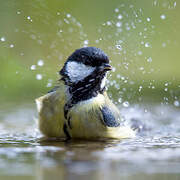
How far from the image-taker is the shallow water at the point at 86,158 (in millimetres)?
1664

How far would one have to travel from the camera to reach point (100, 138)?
277 cm

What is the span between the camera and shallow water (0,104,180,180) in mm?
Result: 1664

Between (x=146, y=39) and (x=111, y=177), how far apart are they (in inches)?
140

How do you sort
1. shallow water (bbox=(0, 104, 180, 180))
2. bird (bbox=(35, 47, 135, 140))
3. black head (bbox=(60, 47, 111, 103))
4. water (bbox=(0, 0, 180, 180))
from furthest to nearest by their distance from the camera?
black head (bbox=(60, 47, 111, 103)) < bird (bbox=(35, 47, 135, 140)) < water (bbox=(0, 0, 180, 180)) < shallow water (bbox=(0, 104, 180, 180))

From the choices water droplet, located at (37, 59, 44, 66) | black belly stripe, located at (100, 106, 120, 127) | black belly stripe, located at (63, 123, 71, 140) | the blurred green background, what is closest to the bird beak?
black belly stripe, located at (100, 106, 120, 127)

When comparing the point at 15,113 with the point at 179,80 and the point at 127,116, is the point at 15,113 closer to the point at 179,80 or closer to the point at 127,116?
the point at 127,116

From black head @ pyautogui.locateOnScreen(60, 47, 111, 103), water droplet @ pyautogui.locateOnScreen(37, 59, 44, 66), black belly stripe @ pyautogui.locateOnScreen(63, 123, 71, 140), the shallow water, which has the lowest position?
the shallow water

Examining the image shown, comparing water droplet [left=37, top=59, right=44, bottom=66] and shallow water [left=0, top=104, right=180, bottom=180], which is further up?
water droplet [left=37, top=59, right=44, bottom=66]

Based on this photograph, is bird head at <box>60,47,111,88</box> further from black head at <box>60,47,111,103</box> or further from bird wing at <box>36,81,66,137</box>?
bird wing at <box>36,81,66,137</box>

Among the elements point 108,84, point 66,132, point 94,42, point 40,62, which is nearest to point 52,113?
point 66,132

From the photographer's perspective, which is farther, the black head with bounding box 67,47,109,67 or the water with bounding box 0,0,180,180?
the black head with bounding box 67,47,109,67

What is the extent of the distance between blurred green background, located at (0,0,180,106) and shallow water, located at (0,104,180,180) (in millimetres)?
1330

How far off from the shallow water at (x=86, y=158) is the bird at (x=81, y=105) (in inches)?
5.0

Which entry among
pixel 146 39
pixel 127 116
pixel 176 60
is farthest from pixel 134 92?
pixel 176 60
